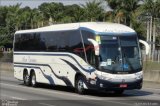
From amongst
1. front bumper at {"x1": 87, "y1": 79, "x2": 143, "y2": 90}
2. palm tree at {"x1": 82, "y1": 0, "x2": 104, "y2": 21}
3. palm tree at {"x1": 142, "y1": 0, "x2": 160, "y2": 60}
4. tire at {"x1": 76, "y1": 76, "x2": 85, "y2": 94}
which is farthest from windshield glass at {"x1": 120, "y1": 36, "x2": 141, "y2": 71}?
palm tree at {"x1": 82, "y1": 0, "x2": 104, "y2": 21}

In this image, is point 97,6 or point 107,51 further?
point 97,6

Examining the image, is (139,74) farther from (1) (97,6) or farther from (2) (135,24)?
(1) (97,6)

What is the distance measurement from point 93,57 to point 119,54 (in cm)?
110

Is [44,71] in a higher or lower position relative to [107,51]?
lower

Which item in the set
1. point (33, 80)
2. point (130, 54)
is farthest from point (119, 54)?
point (33, 80)

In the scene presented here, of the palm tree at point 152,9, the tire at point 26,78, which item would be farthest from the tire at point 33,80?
the palm tree at point 152,9

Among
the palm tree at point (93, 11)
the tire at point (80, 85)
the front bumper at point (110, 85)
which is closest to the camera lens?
the front bumper at point (110, 85)

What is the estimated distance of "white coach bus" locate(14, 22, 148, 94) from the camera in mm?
21469

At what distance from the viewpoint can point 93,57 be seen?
21797 millimetres

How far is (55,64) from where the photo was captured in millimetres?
25844

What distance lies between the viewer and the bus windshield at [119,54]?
21.5m

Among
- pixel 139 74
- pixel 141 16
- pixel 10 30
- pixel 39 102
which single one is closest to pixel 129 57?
pixel 139 74

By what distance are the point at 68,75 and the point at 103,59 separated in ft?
10.8

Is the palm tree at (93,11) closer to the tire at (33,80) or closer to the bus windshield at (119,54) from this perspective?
the tire at (33,80)
